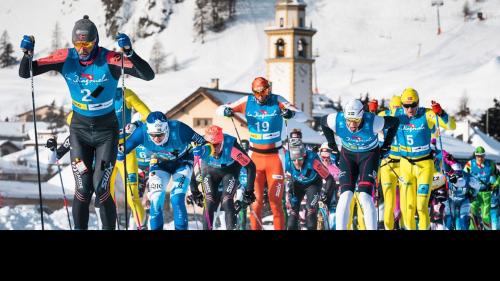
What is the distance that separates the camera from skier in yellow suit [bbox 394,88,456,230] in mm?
9969

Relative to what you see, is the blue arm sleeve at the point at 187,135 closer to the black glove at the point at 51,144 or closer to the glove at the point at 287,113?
the glove at the point at 287,113

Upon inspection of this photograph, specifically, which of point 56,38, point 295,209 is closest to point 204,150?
point 295,209

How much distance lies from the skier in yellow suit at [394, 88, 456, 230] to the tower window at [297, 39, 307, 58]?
32.0 metres

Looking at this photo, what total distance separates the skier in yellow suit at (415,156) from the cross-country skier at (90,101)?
10.4ft

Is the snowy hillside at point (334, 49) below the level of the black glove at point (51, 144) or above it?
above

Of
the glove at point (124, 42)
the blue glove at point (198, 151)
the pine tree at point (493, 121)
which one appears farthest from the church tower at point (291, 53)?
the glove at point (124, 42)

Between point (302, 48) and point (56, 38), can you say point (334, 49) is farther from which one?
point (56, 38)

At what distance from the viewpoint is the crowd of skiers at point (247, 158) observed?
7.96 metres

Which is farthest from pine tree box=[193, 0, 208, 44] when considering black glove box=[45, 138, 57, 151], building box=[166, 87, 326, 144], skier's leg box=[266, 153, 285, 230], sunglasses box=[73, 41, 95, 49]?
sunglasses box=[73, 41, 95, 49]

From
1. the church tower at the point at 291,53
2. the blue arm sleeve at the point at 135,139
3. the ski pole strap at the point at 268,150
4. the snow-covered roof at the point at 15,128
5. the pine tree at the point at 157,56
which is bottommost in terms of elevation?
the ski pole strap at the point at 268,150
